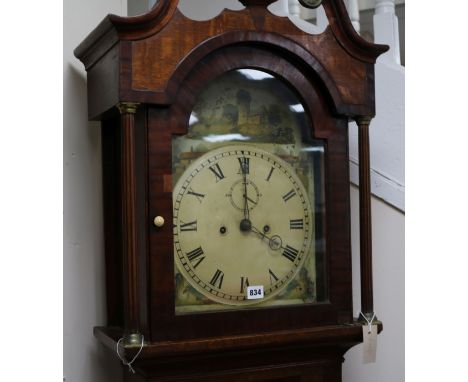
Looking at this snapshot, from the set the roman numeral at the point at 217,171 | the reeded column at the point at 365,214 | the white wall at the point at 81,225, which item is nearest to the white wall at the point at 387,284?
the reeded column at the point at 365,214

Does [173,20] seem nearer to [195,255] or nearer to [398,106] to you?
[195,255]

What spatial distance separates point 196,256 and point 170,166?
17 centimetres

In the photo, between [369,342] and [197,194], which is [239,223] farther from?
[369,342]

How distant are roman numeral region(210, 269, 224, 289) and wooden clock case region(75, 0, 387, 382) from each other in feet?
0.18

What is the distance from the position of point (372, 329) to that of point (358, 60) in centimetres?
54

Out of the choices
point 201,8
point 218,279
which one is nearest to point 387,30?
point 201,8

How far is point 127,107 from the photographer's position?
113 centimetres

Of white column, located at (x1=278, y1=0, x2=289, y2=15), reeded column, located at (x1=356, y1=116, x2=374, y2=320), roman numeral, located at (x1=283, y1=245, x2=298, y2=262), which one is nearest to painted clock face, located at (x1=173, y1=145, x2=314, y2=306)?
roman numeral, located at (x1=283, y1=245, x2=298, y2=262)

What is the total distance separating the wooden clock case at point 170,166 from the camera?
1.14 m

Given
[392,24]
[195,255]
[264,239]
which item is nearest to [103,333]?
[195,255]

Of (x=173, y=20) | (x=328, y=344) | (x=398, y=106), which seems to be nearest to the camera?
(x=173, y=20)

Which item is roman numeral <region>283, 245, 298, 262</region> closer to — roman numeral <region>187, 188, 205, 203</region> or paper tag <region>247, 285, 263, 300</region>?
paper tag <region>247, 285, 263, 300</region>

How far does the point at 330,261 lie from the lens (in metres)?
1.30

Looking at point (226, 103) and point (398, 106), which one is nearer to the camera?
point (226, 103)
